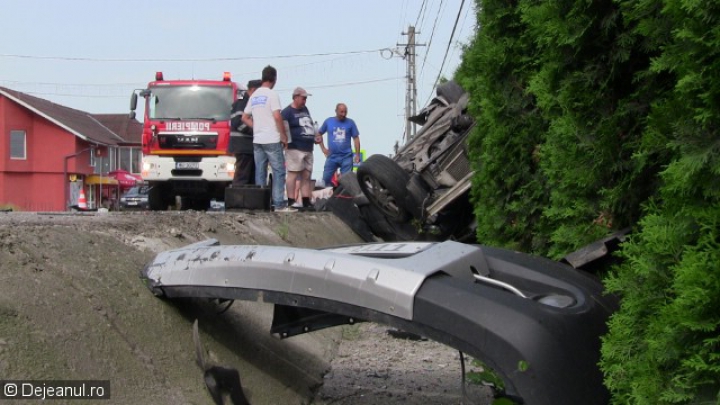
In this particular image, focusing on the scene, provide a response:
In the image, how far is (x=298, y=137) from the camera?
42.6ft

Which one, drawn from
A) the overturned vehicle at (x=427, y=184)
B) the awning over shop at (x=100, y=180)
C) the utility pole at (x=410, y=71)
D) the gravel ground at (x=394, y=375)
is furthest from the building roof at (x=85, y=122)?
the gravel ground at (x=394, y=375)

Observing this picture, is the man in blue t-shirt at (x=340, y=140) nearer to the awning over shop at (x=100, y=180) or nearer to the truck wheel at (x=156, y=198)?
the truck wheel at (x=156, y=198)

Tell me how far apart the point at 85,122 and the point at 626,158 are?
6672 centimetres

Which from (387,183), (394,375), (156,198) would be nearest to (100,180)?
(156,198)

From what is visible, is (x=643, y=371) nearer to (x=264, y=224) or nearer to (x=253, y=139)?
(x=264, y=224)

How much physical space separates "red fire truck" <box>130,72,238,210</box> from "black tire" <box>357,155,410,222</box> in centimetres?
1178

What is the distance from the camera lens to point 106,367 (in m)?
3.22

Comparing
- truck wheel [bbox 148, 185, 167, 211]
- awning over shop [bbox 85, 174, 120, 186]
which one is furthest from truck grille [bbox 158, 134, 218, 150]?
awning over shop [bbox 85, 174, 120, 186]

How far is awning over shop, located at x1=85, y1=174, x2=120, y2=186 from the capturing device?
2516 inches

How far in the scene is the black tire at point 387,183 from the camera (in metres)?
9.11

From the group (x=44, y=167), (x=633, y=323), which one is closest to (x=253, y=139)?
(x=633, y=323)

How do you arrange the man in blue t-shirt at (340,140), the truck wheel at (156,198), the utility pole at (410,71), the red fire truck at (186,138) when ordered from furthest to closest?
the utility pole at (410,71) → the truck wheel at (156,198) → the red fire truck at (186,138) → the man in blue t-shirt at (340,140)

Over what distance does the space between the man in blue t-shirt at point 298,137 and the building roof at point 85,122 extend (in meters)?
37.2

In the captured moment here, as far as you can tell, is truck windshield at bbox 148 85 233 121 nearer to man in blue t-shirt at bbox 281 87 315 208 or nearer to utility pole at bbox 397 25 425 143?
man in blue t-shirt at bbox 281 87 315 208
